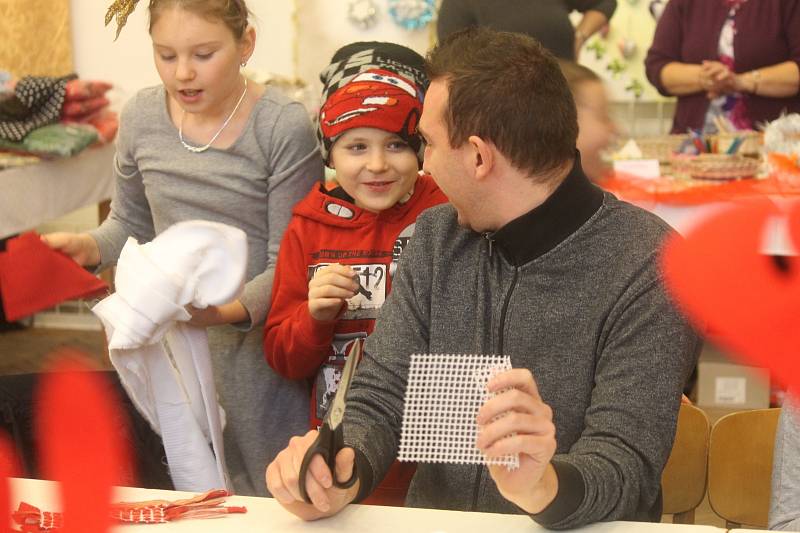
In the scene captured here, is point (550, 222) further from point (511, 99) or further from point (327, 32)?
point (327, 32)

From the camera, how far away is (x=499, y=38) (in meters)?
1.29

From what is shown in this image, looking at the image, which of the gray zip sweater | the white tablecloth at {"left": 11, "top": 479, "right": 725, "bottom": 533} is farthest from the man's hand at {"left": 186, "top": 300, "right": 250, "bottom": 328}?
the white tablecloth at {"left": 11, "top": 479, "right": 725, "bottom": 533}

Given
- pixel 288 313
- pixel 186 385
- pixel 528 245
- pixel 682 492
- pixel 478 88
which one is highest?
pixel 478 88

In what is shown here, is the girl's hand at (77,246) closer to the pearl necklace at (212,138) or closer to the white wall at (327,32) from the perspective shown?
the pearl necklace at (212,138)

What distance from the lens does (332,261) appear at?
1646 mm

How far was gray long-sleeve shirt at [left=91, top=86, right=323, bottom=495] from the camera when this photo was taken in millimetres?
1741

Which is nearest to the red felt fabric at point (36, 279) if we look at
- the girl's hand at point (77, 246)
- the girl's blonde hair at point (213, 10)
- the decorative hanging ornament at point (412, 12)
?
the girl's hand at point (77, 246)

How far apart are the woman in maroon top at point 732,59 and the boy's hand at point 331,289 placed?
197 centimetres

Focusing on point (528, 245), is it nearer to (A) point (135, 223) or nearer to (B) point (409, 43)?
(A) point (135, 223)

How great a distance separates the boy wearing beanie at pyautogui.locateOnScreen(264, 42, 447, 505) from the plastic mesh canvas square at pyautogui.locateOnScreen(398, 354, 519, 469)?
0.56 m

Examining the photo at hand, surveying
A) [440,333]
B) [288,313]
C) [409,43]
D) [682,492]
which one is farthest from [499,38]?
[409,43]

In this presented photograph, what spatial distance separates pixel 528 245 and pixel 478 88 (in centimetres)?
20

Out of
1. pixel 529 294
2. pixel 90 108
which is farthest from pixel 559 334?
pixel 90 108

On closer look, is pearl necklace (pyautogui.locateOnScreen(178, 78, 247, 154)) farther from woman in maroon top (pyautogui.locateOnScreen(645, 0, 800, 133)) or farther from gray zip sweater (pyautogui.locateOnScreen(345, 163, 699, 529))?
woman in maroon top (pyautogui.locateOnScreen(645, 0, 800, 133))
